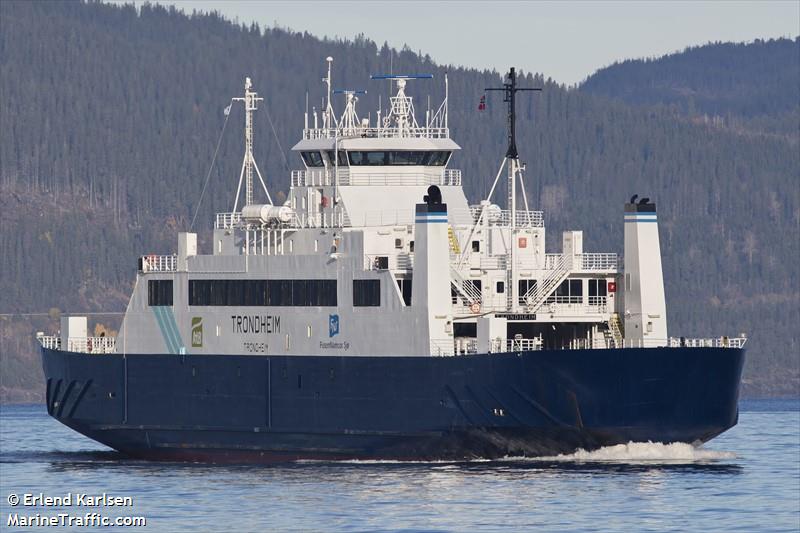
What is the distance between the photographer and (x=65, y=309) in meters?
176

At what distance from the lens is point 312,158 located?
66.8 meters

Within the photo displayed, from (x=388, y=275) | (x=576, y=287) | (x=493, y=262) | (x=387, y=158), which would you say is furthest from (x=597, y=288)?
(x=387, y=158)

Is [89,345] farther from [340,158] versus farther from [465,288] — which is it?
[465,288]

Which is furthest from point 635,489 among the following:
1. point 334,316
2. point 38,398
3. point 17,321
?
point 17,321

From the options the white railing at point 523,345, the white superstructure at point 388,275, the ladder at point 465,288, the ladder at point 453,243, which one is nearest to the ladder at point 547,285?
the white superstructure at point 388,275

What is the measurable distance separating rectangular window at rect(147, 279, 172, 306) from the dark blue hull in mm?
1630

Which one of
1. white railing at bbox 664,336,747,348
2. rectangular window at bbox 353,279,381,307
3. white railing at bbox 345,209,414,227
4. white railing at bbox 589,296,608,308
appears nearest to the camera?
white railing at bbox 664,336,747,348

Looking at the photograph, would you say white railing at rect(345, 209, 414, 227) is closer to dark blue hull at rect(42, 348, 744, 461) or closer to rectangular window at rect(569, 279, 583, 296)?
dark blue hull at rect(42, 348, 744, 461)

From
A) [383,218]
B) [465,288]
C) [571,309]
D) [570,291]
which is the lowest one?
[571,309]

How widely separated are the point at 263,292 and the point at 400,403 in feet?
19.5

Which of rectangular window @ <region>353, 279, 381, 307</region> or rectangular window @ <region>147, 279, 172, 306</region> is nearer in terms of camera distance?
rectangular window @ <region>353, 279, 381, 307</region>

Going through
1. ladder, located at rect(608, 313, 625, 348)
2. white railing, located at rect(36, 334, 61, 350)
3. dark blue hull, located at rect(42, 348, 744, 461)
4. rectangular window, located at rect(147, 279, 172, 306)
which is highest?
rectangular window, located at rect(147, 279, 172, 306)

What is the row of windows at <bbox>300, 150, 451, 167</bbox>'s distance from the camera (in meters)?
65.6

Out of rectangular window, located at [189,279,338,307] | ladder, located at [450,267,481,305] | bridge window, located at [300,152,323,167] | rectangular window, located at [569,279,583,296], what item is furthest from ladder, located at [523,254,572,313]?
bridge window, located at [300,152,323,167]
